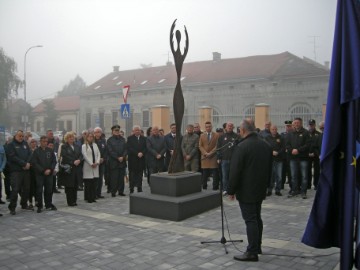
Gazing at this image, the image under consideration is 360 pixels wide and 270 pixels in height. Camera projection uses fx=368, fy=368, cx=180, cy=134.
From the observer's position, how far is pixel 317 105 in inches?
857

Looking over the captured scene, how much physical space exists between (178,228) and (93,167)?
353 cm

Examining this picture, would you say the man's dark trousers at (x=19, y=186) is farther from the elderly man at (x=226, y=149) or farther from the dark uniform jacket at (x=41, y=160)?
the elderly man at (x=226, y=149)

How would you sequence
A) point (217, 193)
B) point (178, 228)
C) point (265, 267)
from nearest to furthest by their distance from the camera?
point (265, 267) < point (178, 228) < point (217, 193)

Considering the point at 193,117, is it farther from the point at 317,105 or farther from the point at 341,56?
the point at 341,56

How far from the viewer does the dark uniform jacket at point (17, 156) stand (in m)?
8.23

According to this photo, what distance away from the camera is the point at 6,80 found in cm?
Result: 4422

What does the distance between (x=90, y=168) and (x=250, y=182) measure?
5403 mm

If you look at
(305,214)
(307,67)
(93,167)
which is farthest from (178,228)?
(307,67)

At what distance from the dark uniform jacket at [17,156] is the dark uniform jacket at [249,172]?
540 cm

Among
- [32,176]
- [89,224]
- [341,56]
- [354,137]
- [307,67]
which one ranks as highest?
[307,67]

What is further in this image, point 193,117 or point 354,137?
point 193,117

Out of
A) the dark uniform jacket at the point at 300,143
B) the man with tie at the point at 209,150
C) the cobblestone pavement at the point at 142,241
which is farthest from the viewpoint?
the man with tie at the point at 209,150

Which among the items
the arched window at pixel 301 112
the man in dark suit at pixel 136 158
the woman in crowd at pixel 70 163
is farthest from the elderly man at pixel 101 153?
the arched window at pixel 301 112

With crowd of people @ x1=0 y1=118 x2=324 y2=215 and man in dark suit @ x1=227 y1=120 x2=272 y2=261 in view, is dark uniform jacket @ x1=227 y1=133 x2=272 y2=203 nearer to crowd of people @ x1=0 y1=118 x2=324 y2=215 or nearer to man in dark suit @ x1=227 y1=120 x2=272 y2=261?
man in dark suit @ x1=227 y1=120 x2=272 y2=261
